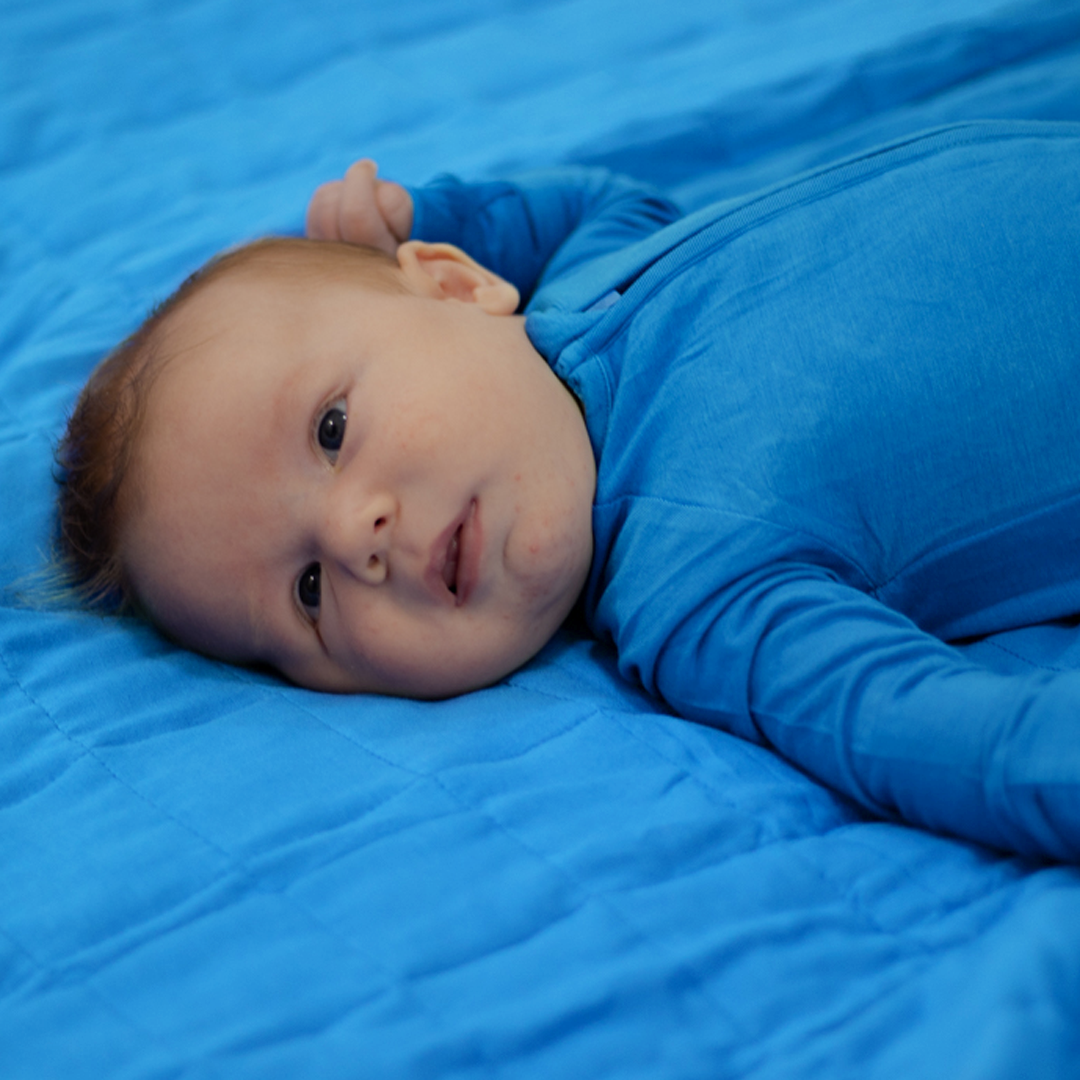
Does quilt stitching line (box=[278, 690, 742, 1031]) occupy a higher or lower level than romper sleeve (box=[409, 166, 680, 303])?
lower

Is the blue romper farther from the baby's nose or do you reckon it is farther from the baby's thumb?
the baby's thumb

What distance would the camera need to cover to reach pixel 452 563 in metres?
0.94

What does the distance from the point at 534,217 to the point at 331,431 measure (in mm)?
617

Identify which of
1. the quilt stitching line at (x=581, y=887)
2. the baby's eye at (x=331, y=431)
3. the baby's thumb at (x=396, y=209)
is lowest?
the quilt stitching line at (x=581, y=887)

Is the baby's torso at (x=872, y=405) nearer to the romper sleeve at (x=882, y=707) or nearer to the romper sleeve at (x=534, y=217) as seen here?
the romper sleeve at (x=882, y=707)

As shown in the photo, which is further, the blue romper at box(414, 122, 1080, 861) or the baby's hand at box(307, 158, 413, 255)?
the baby's hand at box(307, 158, 413, 255)

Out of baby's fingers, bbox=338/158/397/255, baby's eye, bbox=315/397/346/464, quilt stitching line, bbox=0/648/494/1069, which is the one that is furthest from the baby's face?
baby's fingers, bbox=338/158/397/255

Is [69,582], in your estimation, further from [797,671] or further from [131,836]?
[797,671]

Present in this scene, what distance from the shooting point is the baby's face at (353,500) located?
91cm

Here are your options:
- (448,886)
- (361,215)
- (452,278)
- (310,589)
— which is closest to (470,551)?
(310,589)

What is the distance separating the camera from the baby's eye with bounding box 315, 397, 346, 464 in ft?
3.10

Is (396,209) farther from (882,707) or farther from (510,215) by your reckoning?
(882,707)

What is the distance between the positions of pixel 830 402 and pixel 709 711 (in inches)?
10.9

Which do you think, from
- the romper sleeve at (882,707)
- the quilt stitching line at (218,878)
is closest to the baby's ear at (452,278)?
the romper sleeve at (882,707)
